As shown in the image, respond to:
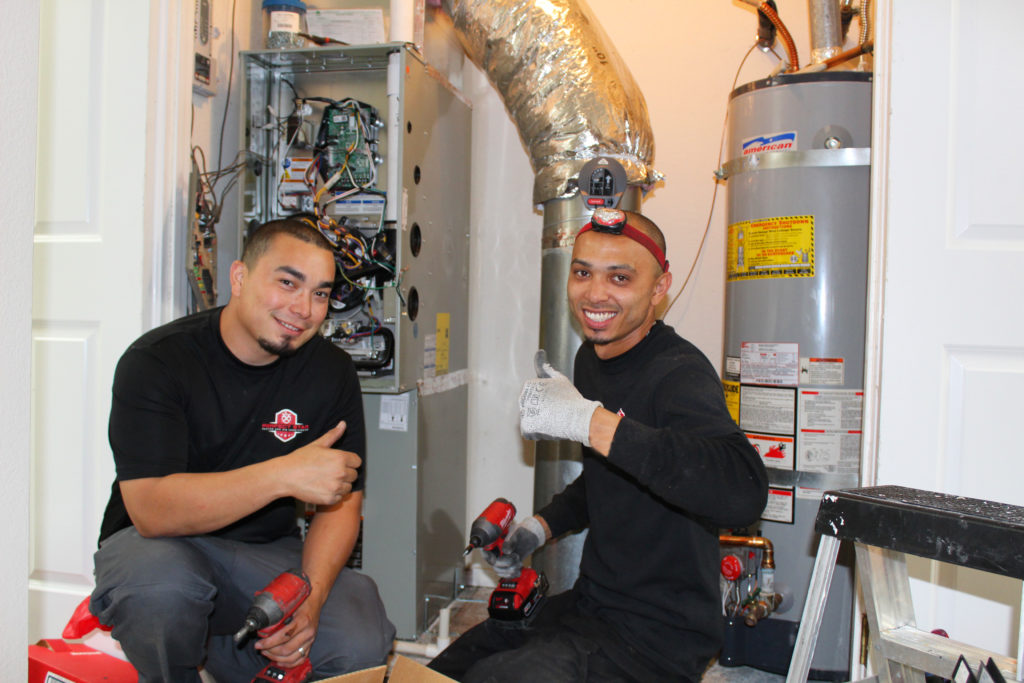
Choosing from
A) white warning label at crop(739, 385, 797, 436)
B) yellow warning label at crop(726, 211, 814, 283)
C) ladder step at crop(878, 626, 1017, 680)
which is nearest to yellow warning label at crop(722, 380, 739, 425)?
white warning label at crop(739, 385, 797, 436)

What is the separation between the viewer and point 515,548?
167 centimetres

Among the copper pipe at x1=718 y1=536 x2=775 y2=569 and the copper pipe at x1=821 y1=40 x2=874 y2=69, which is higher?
the copper pipe at x1=821 y1=40 x2=874 y2=69

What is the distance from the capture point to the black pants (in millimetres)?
1311

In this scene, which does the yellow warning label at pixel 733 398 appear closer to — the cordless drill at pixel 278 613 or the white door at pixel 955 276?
the white door at pixel 955 276

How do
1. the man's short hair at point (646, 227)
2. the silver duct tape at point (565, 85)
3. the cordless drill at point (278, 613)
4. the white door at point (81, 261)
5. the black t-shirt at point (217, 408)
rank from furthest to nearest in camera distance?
the silver duct tape at point (565, 85) → the white door at point (81, 261) → the man's short hair at point (646, 227) → the black t-shirt at point (217, 408) → the cordless drill at point (278, 613)

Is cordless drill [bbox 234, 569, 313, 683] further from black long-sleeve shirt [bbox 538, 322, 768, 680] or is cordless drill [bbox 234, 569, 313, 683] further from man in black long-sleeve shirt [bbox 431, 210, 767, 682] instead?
black long-sleeve shirt [bbox 538, 322, 768, 680]

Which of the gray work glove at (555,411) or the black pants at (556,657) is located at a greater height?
the gray work glove at (555,411)

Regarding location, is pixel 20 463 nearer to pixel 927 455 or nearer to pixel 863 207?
pixel 927 455

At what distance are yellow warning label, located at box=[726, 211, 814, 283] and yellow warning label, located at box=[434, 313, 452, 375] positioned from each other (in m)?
1.03

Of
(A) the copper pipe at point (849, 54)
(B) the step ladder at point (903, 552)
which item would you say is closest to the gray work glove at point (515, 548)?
(B) the step ladder at point (903, 552)

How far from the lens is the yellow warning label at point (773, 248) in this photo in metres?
2.08

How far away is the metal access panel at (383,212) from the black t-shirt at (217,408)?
473mm

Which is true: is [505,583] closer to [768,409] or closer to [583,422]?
[583,422]

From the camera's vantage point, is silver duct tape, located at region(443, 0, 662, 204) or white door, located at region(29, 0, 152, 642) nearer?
white door, located at region(29, 0, 152, 642)
